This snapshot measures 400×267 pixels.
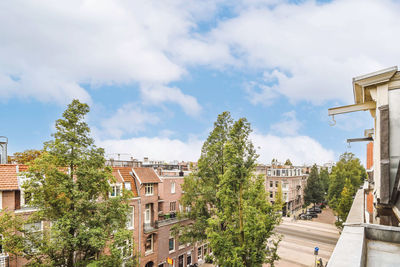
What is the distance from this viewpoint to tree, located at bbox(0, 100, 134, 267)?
945 centimetres

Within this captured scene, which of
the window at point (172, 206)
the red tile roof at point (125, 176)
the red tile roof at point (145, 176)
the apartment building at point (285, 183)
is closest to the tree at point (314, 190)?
the apartment building at point (285, 183)

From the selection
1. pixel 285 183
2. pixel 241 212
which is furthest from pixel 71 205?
pixel 285 183

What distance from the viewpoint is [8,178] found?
43.8ft

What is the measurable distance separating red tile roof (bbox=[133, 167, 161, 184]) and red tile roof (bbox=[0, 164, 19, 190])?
9.58 m

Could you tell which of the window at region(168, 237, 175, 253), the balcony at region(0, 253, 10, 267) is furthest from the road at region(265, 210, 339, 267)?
the balcony at region(0, 253, 10, 267)

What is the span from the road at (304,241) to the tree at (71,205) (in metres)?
20.6

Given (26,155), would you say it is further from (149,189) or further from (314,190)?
(314,190)

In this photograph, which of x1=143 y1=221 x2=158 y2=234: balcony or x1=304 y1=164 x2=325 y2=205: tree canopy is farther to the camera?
x1=304 y1=164 x2=325 y2=205: tree canopy

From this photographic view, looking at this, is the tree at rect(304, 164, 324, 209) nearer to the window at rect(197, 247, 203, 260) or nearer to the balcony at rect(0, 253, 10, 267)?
the window at rect(197, 247, 203, 260)

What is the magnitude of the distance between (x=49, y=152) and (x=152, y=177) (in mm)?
13488

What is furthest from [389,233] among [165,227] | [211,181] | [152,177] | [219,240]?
[165,227]

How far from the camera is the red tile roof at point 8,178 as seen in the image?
1298 centimetres

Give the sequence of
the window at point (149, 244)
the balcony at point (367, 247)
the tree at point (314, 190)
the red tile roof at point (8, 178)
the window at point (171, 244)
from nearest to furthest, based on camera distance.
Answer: the balcony at point (367, 247)
the red tile roof at point (8, 178)
the window at point (149, 244)
the window at point (171, 244)
the tree at point (314, 190)

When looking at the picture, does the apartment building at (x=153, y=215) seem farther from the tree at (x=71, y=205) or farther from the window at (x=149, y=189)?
the tree at (x=71, y=205)
